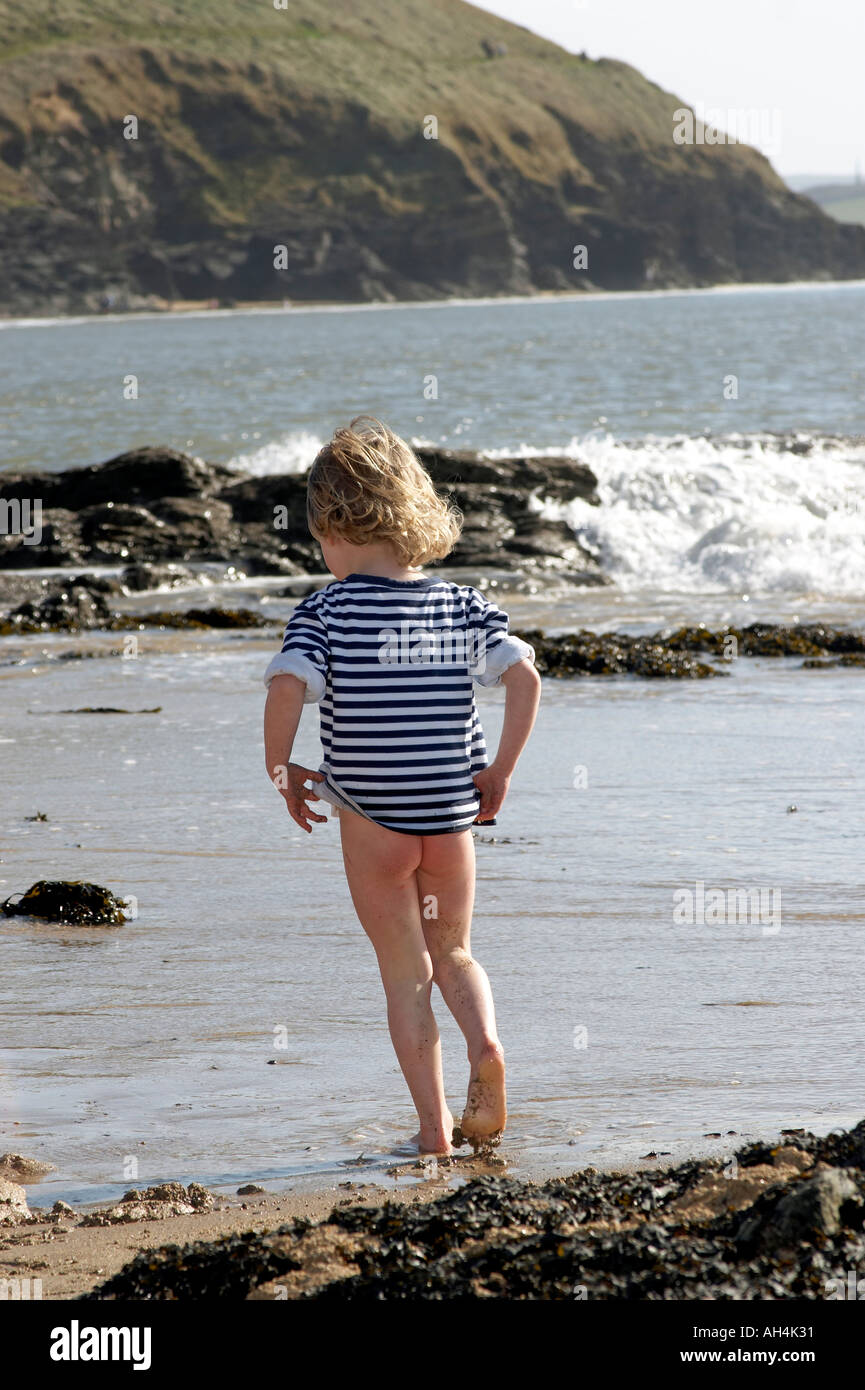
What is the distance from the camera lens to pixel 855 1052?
3.85m

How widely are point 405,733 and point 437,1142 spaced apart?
0.92 metres

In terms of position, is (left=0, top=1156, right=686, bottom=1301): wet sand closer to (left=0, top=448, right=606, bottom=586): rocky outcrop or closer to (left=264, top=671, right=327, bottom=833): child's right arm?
(left=264, top=671, right=327, bottom=833): child's right arm

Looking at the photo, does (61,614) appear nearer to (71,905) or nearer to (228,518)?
(228,518)

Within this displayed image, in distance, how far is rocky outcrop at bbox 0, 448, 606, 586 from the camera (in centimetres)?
1593

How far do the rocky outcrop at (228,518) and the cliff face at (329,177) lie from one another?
357ft

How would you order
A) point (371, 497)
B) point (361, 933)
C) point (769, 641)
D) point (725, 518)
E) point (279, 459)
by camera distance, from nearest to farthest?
1. point (371, 497)
2. point (361, 933)
3. point (769, 641)
4. point (725, 518)
5. point (279, 459)

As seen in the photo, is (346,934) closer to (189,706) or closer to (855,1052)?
(855,1052)

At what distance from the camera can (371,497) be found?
135 inches

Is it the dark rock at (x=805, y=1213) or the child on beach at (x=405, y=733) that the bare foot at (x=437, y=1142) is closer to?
the child on beach at (x=405, y=733)

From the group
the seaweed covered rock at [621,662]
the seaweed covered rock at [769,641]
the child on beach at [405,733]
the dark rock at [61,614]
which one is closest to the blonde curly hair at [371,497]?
the child on beach at [405,733]

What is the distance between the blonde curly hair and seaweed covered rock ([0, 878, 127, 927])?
2.13 m

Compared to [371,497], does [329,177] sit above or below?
above

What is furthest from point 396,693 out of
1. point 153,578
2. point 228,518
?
point 228,518
